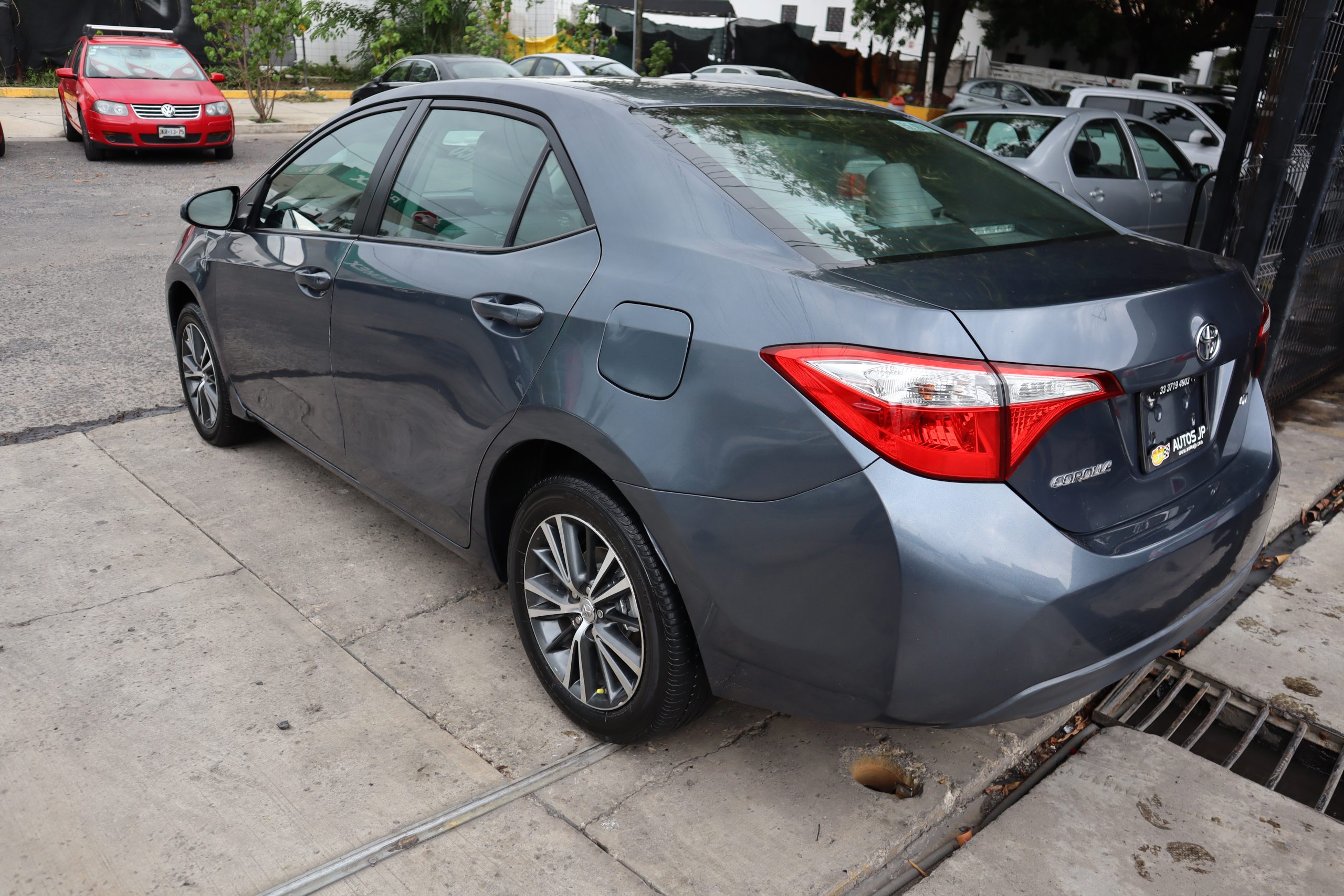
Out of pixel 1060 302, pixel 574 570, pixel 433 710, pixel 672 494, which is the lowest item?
pixel 433 710

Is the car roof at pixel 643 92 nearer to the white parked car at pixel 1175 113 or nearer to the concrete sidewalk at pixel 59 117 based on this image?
the white parked car at pixel 1175 113

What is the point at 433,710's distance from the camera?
291cm

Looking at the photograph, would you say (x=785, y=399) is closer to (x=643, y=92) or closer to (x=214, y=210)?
(x=643, y=92)

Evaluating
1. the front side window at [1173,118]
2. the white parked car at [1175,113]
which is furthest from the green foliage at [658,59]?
the front side window at [1173,118]

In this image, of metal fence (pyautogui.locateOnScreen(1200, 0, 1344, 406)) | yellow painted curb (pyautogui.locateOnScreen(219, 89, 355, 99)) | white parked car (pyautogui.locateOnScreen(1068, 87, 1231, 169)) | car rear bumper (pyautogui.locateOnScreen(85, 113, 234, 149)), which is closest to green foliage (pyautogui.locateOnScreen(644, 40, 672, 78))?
yellow painted curb (pyautogui.locateOnScreen(219, 89, 355, 99))

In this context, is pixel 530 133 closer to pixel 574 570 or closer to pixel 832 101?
pixel 832 101

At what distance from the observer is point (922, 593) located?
2020mm

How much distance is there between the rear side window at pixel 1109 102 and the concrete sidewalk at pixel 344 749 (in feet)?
41.1

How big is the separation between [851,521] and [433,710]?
57.6 inches

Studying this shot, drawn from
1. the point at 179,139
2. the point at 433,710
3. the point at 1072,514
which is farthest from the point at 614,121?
the point at 179,139

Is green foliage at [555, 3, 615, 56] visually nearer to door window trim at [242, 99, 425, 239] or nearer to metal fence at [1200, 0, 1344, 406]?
metal fence at [1200, 0, 1344, 406]

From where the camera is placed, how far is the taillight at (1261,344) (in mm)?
2648

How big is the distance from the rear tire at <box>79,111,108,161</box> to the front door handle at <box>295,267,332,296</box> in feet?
39.8

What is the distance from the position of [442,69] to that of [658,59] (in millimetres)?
13592
